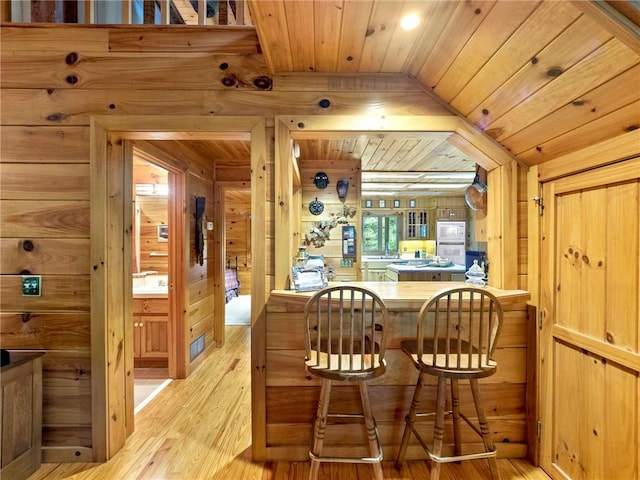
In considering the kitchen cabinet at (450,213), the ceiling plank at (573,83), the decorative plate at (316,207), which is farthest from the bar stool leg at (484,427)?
the kitchen cabinet at (450,213)

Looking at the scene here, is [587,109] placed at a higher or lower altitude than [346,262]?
higher

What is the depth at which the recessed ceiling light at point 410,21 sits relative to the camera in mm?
1447

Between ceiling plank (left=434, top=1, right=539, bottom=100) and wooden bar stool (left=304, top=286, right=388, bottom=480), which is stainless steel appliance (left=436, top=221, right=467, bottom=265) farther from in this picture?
wooden bar stool (left=304, top=286, right=388, bottom=480)

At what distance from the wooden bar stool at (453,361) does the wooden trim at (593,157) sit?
819 mm

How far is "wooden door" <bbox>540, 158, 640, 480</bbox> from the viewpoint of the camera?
139 centimetres

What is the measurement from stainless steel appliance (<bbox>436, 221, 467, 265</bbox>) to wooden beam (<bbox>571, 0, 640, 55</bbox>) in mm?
7440

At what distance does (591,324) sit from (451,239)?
6.89m

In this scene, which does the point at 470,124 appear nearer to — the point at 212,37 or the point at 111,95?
the point at 212,37

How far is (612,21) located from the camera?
1.04m

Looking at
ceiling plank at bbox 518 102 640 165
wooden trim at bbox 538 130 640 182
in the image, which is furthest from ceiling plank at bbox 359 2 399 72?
wooden trim at bbox 538 130 640 182

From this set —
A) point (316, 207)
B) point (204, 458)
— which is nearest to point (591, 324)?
point (204, 458)

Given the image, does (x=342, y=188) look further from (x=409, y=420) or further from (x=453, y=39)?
(x=409, y=420)

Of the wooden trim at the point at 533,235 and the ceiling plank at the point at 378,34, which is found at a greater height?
the ceiling plank at the point at 378,34

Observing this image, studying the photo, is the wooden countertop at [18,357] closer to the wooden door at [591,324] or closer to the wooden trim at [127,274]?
the wooden trim at [127,274]
